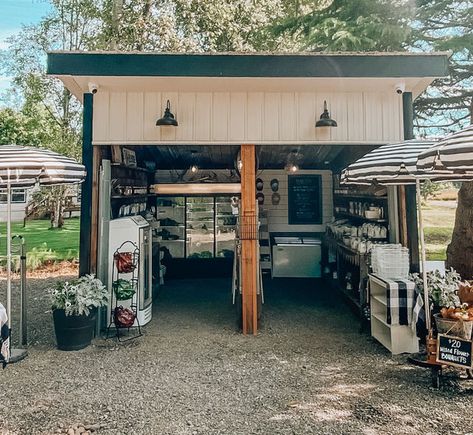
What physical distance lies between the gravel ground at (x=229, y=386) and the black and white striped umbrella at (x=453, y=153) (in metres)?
1.81

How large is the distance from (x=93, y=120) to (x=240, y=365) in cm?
326

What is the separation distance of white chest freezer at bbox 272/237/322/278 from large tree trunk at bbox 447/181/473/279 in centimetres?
252

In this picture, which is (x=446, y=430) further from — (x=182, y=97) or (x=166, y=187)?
(x=166, y=187)

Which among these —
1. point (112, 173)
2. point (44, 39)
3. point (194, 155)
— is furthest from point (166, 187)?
point (44, 39)

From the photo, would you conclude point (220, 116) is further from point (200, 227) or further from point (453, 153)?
point (200, 227)

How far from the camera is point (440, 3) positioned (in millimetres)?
6934

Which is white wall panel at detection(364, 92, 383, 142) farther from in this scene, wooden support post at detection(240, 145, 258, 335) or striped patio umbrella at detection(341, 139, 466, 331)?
wooden support post at detection(240, 145, 258, 335)

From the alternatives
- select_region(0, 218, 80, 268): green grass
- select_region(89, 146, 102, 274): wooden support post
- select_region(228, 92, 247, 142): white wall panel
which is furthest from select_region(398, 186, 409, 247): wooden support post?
select_region(0, 218, 80, 268): green grass

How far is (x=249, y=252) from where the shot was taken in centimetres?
457

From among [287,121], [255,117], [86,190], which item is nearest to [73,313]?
[86,190]

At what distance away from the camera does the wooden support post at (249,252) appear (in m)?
4.56

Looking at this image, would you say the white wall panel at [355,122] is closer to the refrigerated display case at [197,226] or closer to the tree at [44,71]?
the refrigerated display case at [197,226]

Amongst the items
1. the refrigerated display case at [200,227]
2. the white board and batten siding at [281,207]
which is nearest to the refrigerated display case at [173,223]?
the refrigerated display case at [200,227]

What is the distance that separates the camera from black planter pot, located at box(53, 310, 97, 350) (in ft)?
13.1
